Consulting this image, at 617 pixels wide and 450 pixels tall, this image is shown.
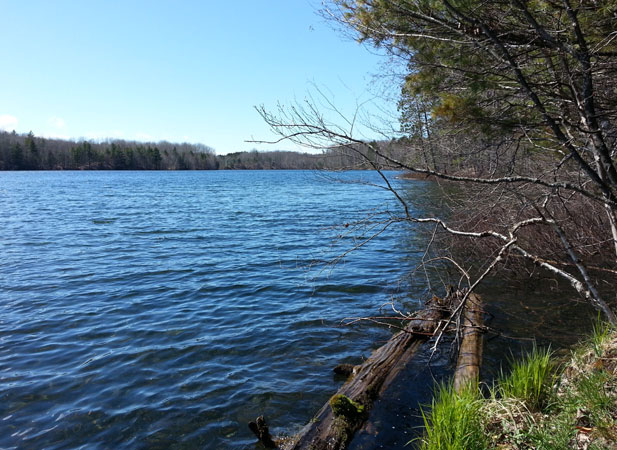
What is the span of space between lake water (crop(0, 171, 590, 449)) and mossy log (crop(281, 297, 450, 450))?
0.21m

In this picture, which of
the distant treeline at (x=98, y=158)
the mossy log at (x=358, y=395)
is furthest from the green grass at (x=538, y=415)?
the distant treeline at (x=98, y=158)

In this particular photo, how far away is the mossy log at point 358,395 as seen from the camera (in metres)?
4.32

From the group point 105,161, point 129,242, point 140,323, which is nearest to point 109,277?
point 140,323

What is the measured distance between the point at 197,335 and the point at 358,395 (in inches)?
156

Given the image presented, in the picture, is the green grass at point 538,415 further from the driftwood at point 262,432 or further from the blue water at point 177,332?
the blue water at point 177,332

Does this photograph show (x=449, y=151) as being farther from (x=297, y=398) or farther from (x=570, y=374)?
(x=297, y=398)

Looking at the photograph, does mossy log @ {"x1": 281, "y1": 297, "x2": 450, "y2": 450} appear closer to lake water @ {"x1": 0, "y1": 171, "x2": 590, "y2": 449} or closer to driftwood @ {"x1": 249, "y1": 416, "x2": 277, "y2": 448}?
lake water @ {"x1": 0, "y1": 171, "x2": 590, "y2": 449}

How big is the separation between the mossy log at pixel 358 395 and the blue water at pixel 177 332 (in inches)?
28.1

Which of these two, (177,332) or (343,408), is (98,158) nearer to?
(177,332)

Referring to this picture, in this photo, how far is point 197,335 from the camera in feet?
26.3

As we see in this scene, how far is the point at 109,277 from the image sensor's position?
12.0 meters

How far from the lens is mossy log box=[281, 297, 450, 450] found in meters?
4.32

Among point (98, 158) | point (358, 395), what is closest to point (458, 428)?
point (358, 395)

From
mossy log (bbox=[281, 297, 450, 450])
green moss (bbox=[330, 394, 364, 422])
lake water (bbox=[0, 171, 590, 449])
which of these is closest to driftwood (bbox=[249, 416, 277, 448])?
lake water (bbox=[0, 171, 590, 449])
